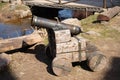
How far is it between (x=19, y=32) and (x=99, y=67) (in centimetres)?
823

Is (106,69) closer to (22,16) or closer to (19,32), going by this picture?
(19,32)

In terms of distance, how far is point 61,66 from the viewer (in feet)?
22.2

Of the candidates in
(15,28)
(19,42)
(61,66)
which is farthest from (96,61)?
(15,28)

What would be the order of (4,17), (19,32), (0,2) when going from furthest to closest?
1. (0,2)
2. (4,17)
3. (19,32)

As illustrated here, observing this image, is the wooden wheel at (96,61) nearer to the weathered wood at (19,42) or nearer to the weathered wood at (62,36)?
the weathered wood at (62,36)

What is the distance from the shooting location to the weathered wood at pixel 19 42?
8.04m

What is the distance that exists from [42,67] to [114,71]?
205cm

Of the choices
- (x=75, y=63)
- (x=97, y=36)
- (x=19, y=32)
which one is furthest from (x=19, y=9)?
(x=75, y=63)

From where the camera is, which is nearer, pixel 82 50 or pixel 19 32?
pixel 82 50

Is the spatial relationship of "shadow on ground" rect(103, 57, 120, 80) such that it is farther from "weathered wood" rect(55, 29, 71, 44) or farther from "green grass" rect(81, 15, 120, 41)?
"green grass" rect(81, 15, 120, 41)

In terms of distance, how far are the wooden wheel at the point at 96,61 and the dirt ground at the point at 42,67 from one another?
157mm

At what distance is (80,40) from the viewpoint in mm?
6934

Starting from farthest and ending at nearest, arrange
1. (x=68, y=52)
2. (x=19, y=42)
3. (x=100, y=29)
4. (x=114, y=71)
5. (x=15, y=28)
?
1. (x=15, y=28)
2. (x=100, y=29)
3. (x=19, y=42)
4. (x=114, y=71)
5. (x=68, y=52)

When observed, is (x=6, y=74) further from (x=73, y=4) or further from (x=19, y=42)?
(x=73, y=4)
